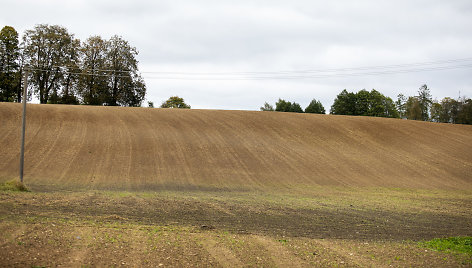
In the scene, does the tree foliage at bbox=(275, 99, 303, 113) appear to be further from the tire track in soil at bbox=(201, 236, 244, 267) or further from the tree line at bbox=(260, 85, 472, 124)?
the tire track in soil at bbox=(201, 236, 244, 267)

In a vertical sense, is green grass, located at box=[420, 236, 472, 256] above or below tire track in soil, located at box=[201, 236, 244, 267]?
below

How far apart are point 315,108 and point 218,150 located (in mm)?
69438

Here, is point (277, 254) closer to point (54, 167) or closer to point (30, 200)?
point (30, 200)

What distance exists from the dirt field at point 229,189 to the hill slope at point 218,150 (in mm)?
178

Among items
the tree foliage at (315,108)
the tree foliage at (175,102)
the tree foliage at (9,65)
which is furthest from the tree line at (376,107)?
the tree foliage at (9,65)

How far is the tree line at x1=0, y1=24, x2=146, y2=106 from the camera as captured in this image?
202 ft

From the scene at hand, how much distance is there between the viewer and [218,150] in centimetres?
3503

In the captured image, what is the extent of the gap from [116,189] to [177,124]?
19.8 metres

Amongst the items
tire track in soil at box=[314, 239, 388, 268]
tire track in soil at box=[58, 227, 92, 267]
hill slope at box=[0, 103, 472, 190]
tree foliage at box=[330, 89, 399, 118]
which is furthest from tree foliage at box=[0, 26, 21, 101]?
tree foliage at box=[330, 89, 399, 118]

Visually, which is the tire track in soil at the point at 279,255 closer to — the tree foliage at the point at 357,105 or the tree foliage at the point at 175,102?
the tree foliage at the point at 357,105

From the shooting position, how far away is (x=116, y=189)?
23141 mm

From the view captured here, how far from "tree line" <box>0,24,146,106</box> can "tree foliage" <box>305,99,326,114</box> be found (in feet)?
156

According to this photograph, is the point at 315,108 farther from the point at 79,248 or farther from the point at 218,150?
the point at 79,248

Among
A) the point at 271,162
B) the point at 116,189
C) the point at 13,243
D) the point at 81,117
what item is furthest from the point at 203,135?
the point at 13,243
